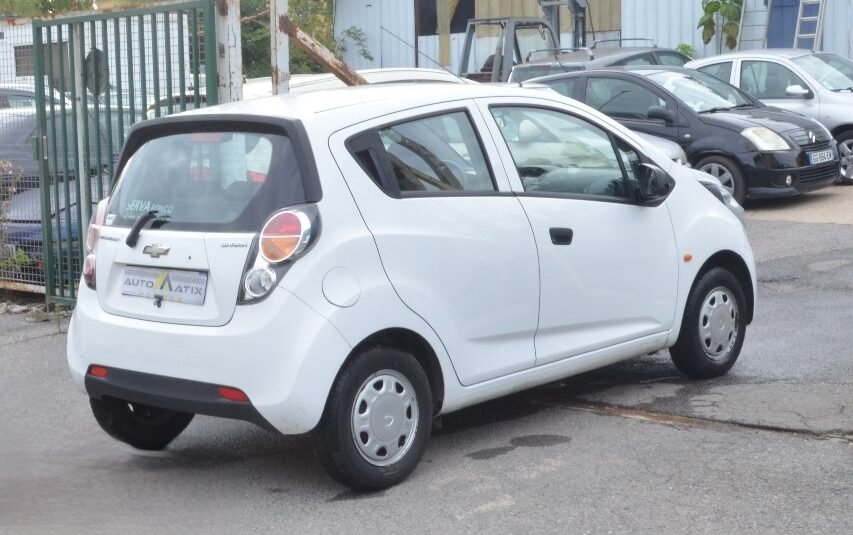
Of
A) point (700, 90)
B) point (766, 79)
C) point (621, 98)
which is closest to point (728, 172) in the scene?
point (700, 90)

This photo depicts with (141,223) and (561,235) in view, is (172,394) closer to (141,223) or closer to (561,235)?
(141,223)

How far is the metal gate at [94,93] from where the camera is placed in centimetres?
886

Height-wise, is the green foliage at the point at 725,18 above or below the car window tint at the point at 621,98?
above

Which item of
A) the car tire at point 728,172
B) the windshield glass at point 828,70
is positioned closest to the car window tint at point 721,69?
the windshield glass at point 828,70

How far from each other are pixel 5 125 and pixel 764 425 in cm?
706

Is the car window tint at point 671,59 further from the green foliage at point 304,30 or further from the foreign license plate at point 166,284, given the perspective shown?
the foreign license plate at point 166,284

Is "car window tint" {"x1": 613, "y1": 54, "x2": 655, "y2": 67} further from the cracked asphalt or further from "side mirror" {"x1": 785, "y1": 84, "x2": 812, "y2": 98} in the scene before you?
the cracked asphalt

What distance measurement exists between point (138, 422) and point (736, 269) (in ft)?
11.1

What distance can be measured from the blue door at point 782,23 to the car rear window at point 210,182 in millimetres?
19497

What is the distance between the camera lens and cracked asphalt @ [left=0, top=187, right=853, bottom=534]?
496 centimetres

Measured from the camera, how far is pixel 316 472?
571cm

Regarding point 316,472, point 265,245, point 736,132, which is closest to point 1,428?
point 316,472

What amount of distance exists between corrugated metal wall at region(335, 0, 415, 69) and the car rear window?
2409 cm

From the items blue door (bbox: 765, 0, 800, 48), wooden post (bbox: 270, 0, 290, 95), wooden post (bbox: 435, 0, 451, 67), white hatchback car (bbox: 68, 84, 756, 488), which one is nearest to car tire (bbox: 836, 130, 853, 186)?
blue door (bbox: 765, 0, 800, 48)
